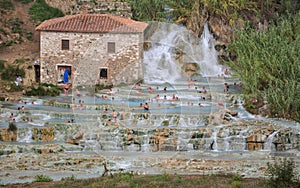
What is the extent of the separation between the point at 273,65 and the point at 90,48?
9324mm

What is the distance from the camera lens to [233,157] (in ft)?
89.6

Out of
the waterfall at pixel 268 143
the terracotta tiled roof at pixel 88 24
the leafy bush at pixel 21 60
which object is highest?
the terracotta tiled roof at pixel 88 24

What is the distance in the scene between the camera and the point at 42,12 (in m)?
44.2

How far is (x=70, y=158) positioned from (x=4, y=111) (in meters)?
5.71

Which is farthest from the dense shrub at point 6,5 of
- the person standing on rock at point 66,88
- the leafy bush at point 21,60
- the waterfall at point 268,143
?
the waterfall at point 268,143

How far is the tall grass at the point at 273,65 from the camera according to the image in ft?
105

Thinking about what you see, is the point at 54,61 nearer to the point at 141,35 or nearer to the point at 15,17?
the point at 141,35

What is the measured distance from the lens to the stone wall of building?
115ft

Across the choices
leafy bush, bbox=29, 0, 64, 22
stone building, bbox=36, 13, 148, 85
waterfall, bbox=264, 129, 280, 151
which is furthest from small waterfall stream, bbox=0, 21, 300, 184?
leafy bush, bbox=29, 0, 64, 22

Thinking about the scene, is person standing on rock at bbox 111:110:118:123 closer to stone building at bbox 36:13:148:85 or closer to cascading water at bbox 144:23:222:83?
cascading water at bbox 144:23:222:83

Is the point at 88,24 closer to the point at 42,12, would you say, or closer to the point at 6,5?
the point at 42,12

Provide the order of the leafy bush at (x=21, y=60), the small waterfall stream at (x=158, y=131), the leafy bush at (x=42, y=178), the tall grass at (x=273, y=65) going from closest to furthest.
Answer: the leafy bush at (x=42, y=178), the small waterfall stream at (x=158, y=131), the tall grass at (x=273, y=65), the leafy bush at (x=21, y=60)

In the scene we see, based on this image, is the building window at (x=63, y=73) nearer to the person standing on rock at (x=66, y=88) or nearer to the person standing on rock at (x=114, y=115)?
the person standing on rock at (x=66, y=88)

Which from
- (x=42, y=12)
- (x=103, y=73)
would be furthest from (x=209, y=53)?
(x=42, y=12)
